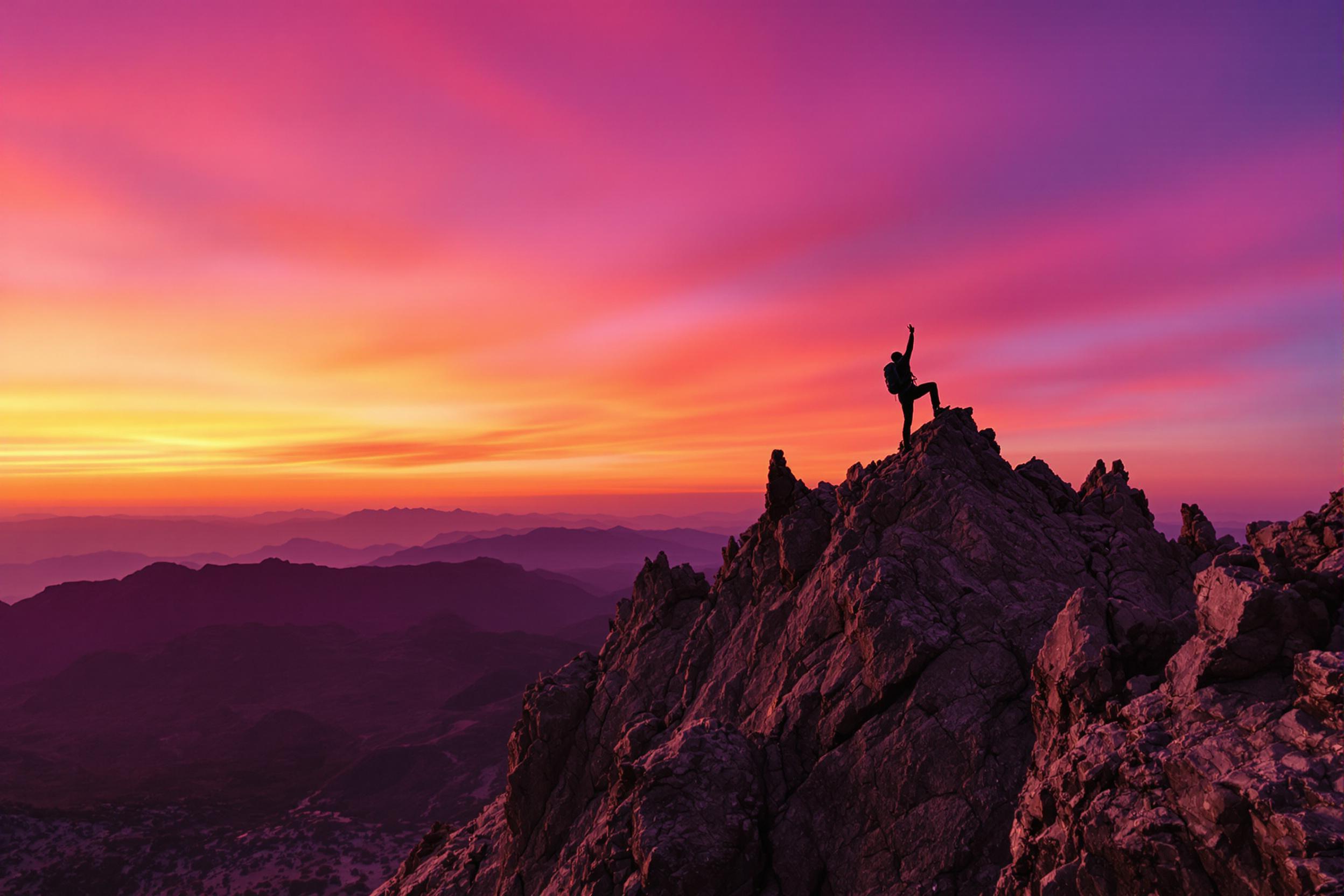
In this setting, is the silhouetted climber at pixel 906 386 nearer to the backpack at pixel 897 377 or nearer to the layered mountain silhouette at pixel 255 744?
the backpack at pixel 897 377

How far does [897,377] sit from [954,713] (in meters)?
16.0

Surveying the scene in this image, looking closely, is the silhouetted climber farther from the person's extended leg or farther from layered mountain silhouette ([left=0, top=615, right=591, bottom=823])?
layered mountain silhouette ([left=0, top=615, right=591, bottom=823])

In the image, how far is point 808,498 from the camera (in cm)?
3522

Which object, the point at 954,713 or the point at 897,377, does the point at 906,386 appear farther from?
the point at 954,713

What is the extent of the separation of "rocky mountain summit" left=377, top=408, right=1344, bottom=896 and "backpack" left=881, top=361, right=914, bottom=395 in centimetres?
307

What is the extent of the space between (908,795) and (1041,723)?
4.45 metres

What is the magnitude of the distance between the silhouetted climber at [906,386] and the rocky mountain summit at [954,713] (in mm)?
1549

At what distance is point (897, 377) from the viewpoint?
30.6 m

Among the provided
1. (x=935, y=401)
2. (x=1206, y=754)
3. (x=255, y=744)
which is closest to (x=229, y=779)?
(x=255, y=744)

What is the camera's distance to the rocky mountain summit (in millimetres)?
11883

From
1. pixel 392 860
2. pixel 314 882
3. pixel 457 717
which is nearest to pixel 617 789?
pixel 314 882

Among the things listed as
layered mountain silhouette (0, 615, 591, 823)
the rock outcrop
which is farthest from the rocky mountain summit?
layered mountain silhouette (0, 615, 591, 823)

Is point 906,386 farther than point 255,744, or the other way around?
point 255,744

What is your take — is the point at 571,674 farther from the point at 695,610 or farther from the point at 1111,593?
the point at 1111,593
